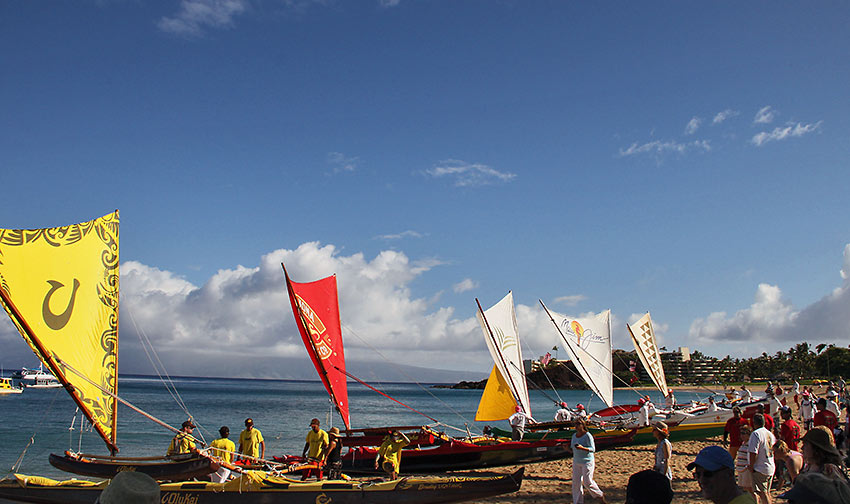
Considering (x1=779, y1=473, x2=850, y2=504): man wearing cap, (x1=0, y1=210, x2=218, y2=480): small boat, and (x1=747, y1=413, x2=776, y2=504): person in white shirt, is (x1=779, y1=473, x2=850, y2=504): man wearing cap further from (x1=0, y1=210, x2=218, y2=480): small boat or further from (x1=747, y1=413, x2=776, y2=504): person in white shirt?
(x1=0, y1=210, x2=218, y2=480): small boat

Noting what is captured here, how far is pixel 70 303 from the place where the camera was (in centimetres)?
1516

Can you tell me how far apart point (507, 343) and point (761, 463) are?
1849 cm

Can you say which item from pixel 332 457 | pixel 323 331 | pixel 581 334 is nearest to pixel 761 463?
pixel 332 457

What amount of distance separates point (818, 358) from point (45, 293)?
160m

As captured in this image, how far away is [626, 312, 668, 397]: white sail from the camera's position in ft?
107

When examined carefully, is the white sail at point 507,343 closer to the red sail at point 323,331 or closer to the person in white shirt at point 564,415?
the person in white shirt at point 564,415

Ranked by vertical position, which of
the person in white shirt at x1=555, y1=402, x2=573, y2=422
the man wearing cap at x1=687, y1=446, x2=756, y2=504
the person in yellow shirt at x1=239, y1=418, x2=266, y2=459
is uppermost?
the man wearing cap at x1=687, y1=446, x2=756, y2=504

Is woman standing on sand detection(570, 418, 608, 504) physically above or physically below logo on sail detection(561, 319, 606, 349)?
below

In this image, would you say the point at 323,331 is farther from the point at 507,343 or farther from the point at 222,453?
the point at 507,343

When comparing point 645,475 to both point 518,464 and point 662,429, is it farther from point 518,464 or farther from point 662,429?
point 518,464

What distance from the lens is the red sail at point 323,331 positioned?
19688 mm

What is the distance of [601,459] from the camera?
2253 centimetres

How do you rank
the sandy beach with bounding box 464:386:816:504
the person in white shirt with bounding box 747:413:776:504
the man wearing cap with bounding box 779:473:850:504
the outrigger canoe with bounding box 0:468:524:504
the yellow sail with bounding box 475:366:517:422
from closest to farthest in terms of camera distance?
the man wearing cap with bounding box 779:473:850:504
the person in white shirt with bounding box 747:413:776:504
the outrigger canoe with bounding box 0:468:524:504
the sandy beach with bounding box 464:386:816:504
the yellow sail with bounding box 475:366:517:422

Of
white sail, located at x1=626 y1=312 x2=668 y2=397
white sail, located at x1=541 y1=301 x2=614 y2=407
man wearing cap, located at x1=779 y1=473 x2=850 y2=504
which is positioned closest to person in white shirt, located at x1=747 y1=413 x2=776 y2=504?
man wearing cap, located at x1=779 y1=473 x2=850 y2=504
